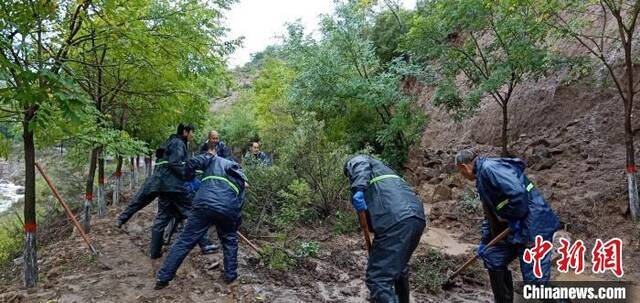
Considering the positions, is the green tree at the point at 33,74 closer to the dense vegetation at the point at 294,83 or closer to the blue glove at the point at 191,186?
the dense vegetation at the point at 294,83

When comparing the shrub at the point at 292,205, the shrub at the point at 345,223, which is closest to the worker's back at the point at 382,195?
the shrub at the point at 292,205

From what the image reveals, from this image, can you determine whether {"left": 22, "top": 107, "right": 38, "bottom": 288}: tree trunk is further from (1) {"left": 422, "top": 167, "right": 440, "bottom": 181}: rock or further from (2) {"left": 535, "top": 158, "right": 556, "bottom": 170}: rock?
(1) {"left": 422, "top": 167, "right": 440, "bottom": 181}: rock

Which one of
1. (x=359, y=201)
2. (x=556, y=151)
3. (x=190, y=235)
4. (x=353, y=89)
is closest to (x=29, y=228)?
(x=190, y=235)

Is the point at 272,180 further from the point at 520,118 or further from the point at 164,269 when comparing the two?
the point at 520,118

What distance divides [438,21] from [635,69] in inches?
186

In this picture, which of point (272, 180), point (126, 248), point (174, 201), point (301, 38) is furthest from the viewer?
point (301, 38)

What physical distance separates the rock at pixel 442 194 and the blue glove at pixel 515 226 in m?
6.43

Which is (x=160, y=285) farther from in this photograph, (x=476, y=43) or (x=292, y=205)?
(x=476, y=43)

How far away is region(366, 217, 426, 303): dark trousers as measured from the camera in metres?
3.57

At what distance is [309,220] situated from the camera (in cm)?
855

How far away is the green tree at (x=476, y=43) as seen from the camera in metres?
8.54

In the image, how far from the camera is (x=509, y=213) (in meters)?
3.75

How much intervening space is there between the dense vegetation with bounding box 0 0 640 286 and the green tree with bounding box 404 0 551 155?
3cm

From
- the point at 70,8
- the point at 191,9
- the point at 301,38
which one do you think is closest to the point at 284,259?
the point at 191,9
